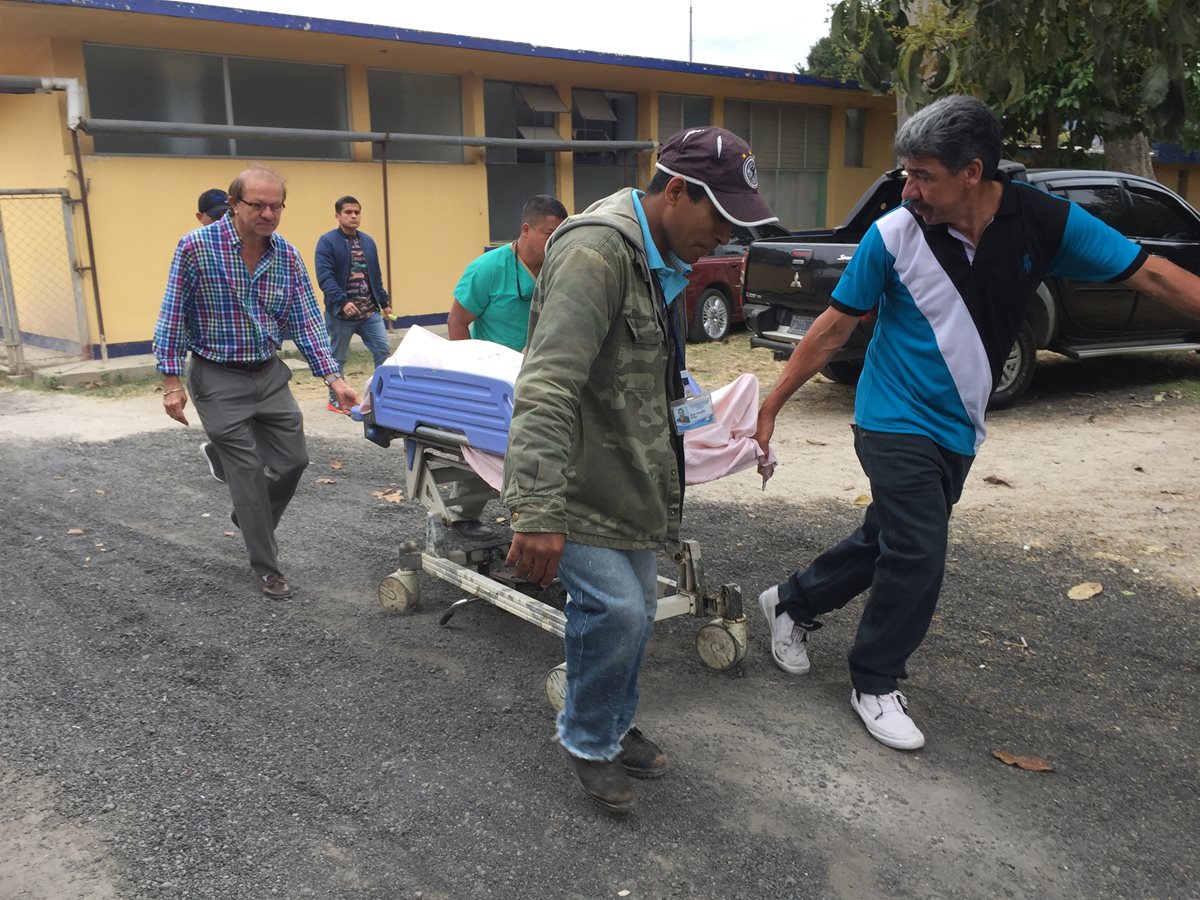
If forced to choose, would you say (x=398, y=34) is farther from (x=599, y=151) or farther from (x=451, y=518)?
(x=451, y=518)

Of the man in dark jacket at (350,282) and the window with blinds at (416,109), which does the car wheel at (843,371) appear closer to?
the man in dark jacket at (350,282)

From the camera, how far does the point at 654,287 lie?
9.11ft

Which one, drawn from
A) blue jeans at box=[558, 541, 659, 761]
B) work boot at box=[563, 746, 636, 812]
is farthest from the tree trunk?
work boot at box=[563, 746, 636, 812]

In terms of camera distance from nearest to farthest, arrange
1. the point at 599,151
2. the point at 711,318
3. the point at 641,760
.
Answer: the point at 641,760 < the point at 711,318 < the point at 599,151

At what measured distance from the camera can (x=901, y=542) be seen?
11.0 feet

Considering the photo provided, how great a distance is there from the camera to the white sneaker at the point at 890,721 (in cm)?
342

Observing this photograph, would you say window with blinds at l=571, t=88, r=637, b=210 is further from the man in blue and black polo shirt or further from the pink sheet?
the man in blue and black polo shirt

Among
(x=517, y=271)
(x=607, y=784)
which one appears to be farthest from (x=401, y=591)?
(x=607, y=784)

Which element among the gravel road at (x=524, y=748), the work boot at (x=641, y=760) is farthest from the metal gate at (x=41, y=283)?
the work boot at (x=641, y=760)

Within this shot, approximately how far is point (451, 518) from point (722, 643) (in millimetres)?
1289

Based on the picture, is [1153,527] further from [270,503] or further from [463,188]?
[463,188]

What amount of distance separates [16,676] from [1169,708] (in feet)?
14.1

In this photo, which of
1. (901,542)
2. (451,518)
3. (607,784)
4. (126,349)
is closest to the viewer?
(607,784)

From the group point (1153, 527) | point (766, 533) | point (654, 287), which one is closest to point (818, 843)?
point (654, 287)
